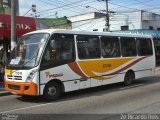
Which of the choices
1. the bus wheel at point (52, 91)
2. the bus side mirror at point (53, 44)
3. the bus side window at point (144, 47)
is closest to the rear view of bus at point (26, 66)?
the bus side mirror at point (53, 44)

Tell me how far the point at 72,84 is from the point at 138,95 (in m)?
2.56

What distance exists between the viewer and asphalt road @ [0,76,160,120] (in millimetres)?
9836

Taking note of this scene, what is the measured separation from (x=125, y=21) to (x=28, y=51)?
36.5 meters

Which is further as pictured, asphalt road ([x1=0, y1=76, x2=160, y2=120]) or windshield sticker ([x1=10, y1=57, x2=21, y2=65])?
windshield sticker ([x1=10, y1=57, x2=21, y2=65])

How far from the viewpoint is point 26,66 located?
449 inches

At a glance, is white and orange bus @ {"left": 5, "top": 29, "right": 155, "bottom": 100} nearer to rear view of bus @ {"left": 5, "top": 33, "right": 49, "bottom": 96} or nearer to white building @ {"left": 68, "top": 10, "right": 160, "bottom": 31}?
rear view of bus @ {"left": 5, "top": 33, "right": 49, "bottom": 96}

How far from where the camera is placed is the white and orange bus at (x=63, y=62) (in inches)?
449

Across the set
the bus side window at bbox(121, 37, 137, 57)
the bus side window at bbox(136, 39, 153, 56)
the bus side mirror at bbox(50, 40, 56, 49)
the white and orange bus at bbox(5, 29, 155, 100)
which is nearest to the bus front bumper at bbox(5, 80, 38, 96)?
the white and orange bus at bbox(5, 29, 155, 100)

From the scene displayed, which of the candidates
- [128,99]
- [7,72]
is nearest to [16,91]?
[7,72]

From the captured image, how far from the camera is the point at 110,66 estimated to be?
14680 millimetres

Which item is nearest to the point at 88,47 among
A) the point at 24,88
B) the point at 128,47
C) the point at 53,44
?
the point at 53,44

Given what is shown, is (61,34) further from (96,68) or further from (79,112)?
(79,112)

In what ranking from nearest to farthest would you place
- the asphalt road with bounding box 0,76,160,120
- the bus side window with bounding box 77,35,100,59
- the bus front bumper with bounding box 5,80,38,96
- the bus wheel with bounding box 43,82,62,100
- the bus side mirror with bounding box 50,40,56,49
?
the asphalt road with bounding box 0,76,160,120, the bus front bumper with bounding box 5,80,38,96, the bus wheel with bounding box 43,82,62,100, the bus side mirror with bounding box 50,40,56,49, the bus side window with bounding box 77,35,100,59

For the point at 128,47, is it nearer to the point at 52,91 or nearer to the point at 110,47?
the point at 110,47
